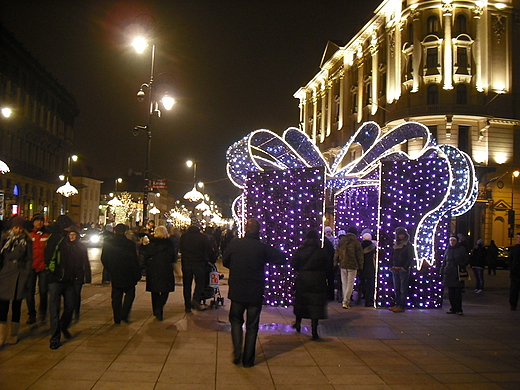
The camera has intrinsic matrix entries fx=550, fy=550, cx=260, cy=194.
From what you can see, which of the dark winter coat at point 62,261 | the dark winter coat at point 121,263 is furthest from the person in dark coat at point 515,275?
the dark winter coat at point 62,261

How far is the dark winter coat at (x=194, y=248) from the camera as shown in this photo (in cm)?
1091

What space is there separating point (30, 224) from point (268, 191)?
494 centimetres

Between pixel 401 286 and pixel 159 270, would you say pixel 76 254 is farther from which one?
pixel 401 286

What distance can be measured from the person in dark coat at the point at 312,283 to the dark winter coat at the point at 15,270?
12.6 feet

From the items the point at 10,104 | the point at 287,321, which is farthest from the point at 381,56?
the point at 287,321

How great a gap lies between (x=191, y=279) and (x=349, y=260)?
11.4ft

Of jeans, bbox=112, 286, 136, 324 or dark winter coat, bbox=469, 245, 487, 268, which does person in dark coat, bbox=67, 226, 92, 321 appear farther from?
dark winter coat, bbox=469, 245, 487, 268

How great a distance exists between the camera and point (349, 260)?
11.9 metres

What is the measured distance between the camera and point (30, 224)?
984 centimetres

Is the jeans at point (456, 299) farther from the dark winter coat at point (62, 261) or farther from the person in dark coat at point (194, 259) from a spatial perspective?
the dark winter coat at point (62, 261)

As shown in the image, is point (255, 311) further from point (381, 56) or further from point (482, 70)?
point (381, 56)

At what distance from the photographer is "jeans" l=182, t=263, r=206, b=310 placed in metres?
10.8

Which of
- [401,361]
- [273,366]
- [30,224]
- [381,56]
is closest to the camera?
[273,366]

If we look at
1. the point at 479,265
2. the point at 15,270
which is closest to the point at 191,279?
the point at 15,270
